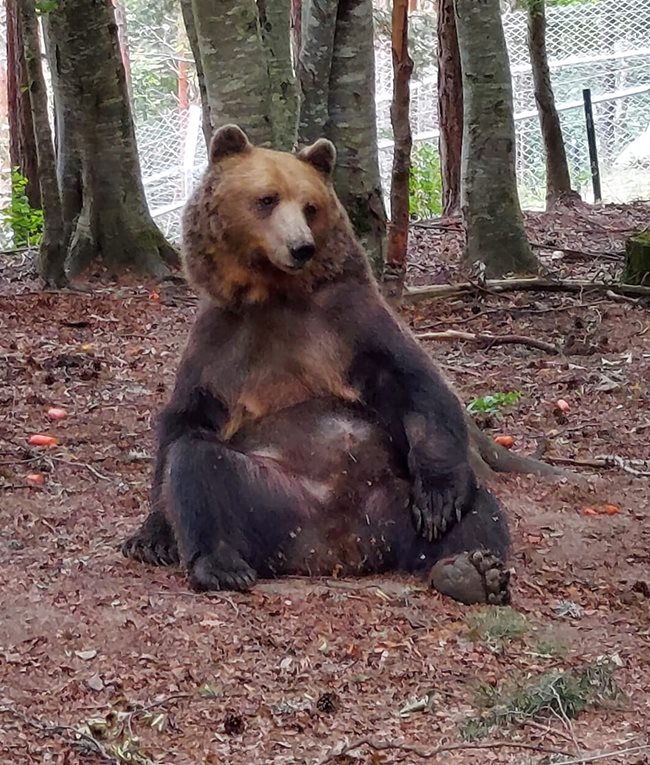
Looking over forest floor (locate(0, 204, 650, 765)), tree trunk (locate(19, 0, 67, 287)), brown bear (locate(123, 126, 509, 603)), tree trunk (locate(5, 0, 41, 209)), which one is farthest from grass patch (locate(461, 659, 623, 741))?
tree trunk (locate(5, 0, 41, 209))

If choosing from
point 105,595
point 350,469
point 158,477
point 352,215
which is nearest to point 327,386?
point 350,469

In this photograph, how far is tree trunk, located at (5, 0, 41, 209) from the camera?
15.0 meters

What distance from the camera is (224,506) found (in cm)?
467

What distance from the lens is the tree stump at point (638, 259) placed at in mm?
9820

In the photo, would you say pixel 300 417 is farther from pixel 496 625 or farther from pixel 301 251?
pixel 496 625

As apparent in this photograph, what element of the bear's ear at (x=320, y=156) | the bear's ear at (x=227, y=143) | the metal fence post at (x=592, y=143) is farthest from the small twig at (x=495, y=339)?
the metal fence post at (x=592, y=143)

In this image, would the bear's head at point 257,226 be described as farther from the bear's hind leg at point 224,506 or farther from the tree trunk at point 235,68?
the tree trunk at point 235,68

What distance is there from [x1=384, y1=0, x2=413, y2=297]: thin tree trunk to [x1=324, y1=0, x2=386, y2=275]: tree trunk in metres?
0.14

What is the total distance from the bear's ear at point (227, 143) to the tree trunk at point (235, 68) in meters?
1.92

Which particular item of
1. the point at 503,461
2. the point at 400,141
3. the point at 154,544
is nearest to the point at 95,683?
the point at 154,544

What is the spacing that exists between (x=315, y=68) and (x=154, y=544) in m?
4.31

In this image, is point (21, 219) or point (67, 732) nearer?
point (67, 732)

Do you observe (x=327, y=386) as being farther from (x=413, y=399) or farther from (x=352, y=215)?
(x=352, y=215)

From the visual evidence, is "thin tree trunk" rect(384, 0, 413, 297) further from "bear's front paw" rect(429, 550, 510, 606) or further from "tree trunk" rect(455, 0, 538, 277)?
"bear's front paw" rect(429, 550, 510, 606)
